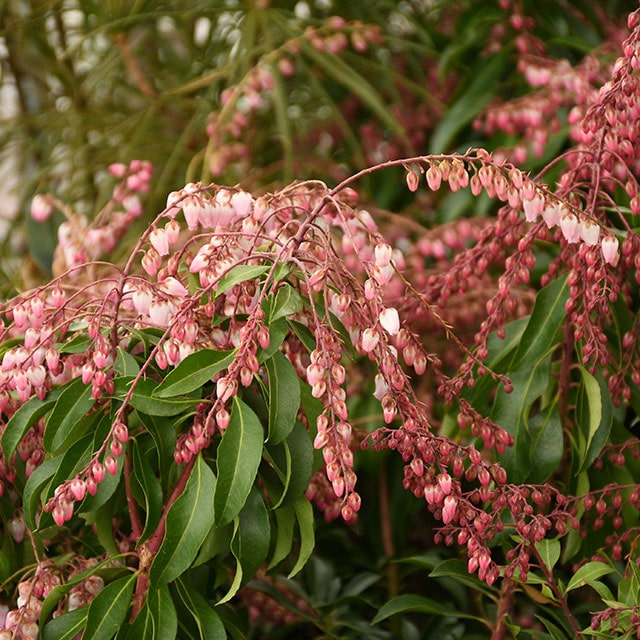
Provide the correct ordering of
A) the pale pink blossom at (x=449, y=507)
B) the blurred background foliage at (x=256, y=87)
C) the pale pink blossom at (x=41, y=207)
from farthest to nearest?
the blurred background foliage at (x=256, y=87) → the pale pink blossom at (x=41, y=207) → the pale pink blossom at (x=449, y=507)

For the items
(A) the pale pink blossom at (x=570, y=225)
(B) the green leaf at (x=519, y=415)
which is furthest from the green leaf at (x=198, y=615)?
(A) the pale pink blossom at (x=570, y=225)

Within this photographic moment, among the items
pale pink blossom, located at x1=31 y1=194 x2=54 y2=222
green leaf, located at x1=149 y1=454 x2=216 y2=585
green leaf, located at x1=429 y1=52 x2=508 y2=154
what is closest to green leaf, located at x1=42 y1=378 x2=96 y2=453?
green leaf, located at x1=149 y1=454 x2=216 y2=585

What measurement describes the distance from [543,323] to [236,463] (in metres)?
0.42

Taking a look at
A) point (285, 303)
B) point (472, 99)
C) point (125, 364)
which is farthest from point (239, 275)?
point (472, 99)

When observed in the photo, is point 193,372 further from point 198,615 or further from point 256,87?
point 256,87

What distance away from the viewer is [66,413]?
0.92 metres

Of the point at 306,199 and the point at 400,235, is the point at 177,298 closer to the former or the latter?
the point at 306,199

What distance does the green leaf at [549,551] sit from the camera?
977mm

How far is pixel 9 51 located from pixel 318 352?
5.34 ft

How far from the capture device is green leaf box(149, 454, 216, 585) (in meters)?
0.86

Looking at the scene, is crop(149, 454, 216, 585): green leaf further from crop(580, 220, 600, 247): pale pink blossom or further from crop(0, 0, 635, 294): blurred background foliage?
crop(0, 0, 635, 294): blurred background foliage

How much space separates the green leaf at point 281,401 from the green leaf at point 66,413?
176mm

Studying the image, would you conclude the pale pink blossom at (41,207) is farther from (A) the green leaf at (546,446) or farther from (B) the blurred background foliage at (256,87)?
(A) the green leaf at (546,446)

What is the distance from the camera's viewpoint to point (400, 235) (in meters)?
1.71
